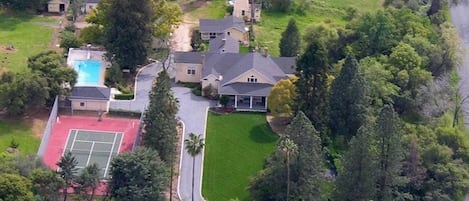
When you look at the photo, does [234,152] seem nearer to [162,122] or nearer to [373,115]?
[162,122]

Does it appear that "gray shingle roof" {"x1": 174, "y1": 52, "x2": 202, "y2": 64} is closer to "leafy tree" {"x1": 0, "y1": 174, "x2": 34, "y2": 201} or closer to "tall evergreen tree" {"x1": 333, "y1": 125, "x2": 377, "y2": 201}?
"tall evergreen tree" {"x1": 333, "y1": 125, "x2": 377, "y2": 201}

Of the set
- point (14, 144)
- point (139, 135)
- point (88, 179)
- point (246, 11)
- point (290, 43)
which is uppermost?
point (246, 11)

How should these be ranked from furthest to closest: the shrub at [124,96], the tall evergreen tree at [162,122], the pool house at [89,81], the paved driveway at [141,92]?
1. the shrub at [124,96]
2. the paved driveway at [141,92]
3. the pool house at [89,81]
4. the tall evergreen tree at [162,122]

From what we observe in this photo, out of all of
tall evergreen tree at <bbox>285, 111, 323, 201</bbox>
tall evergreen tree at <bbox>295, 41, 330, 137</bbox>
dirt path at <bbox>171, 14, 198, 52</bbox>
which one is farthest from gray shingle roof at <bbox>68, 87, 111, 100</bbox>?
tall evergreen tree at <bbox>285, 111, 323, 201</bbox>

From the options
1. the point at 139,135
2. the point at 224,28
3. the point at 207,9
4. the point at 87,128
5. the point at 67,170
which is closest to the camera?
the point at 67,170

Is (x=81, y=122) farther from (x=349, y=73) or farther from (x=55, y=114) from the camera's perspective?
(x=349, y=73)

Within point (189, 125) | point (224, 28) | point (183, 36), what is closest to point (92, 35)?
point (183, 36)

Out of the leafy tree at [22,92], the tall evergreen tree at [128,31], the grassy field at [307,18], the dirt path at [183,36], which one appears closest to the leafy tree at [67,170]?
the leafy tree at [22,92]

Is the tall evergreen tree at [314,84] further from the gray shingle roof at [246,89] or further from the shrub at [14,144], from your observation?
the shrub at [14,144]
